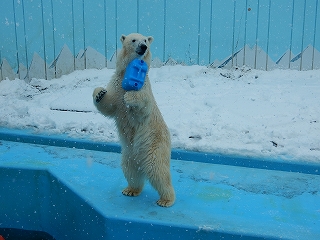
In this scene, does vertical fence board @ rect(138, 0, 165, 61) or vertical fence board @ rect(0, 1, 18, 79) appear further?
vertical fence board @ rect(0, 1, 18, 79)

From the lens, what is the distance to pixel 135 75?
196 cm

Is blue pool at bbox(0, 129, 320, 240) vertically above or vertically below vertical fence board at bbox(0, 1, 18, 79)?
below

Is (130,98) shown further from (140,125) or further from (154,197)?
(154,197)

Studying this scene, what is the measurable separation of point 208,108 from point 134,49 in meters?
2.32

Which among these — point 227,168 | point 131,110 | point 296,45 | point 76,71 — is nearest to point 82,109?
point 76,71

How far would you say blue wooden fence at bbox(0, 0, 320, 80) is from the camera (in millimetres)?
5254

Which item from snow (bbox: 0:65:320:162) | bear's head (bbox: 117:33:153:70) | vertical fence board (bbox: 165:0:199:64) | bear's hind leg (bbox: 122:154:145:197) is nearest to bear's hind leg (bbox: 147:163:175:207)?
bear's hind leg (bbox: 122:154:145:197)

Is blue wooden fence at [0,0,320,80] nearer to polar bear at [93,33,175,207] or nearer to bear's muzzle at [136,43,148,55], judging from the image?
polar bear at [93,33,175,207]

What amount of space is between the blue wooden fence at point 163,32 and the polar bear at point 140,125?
11.1 ft

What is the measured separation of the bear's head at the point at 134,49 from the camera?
200 cm

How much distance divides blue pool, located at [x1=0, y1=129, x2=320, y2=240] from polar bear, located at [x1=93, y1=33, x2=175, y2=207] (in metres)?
0.21

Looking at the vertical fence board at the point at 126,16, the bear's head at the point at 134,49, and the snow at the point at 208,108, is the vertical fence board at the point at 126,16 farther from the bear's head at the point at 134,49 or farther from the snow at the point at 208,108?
the bear's head at the point at 134,49

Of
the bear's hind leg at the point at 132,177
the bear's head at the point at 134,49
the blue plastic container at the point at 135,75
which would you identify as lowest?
the bear's hind leg at the point at 132,177

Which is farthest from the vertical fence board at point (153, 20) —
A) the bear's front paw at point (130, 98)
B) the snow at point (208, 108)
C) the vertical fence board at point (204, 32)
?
the bear's front paw at point (130, 98)
